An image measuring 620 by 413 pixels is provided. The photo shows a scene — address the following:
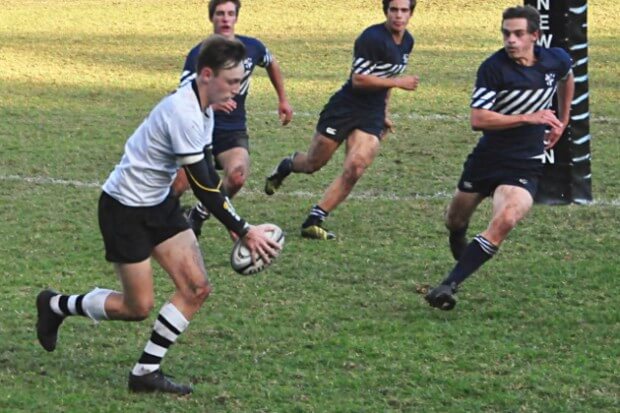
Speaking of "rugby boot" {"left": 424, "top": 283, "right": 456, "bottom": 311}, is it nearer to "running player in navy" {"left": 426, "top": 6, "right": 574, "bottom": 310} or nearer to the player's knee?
"running player in navy" {"left": 426, "top": 6, "right": 574, "bottom": 310}

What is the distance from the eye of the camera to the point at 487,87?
926 cm

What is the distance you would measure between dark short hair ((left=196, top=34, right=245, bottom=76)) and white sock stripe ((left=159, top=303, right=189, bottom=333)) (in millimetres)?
1311

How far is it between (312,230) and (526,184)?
8.02 feet

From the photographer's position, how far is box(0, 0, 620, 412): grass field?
301 inches

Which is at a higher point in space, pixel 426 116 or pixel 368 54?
pixel 368 54

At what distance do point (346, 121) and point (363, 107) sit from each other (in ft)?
0.60

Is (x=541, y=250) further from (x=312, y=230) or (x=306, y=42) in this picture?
(x=306, y=42)

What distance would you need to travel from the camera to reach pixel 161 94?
1783 centimetres

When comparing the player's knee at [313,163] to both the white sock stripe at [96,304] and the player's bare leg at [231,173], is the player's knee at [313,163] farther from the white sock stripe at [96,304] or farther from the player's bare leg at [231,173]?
the white sock stripe at [96,304]

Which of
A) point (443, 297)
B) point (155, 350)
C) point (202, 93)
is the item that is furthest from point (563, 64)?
point (155, 350)

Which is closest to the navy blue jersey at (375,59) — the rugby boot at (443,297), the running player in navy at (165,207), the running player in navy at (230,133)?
the running player in navy at (230,133)

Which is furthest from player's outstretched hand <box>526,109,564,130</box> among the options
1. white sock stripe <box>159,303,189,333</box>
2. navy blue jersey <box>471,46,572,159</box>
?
white sock stripe <box>159,303,189,333</box>

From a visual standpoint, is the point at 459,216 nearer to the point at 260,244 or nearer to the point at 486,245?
the point at 486,245

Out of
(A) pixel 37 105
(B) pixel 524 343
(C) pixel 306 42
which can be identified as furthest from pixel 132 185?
(C) pixel 306 42
